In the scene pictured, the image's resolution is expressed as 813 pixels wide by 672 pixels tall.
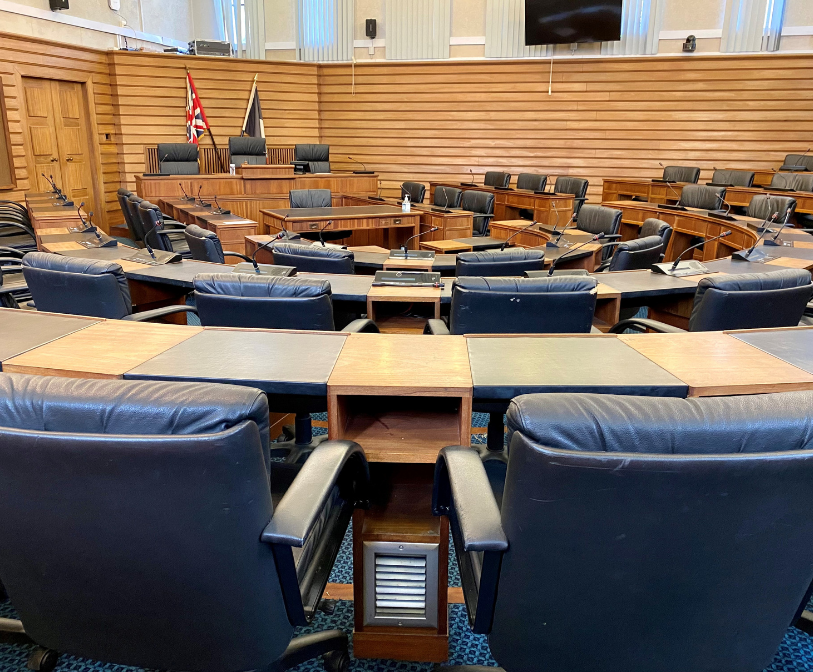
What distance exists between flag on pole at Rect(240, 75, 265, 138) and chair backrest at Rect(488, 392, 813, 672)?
1062 centimetres

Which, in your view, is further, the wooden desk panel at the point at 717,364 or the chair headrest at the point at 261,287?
the chair headrest at the point at 261,287

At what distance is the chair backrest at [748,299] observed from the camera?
2.34 m

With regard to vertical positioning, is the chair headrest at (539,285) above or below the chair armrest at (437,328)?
above

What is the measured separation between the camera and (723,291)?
233cm

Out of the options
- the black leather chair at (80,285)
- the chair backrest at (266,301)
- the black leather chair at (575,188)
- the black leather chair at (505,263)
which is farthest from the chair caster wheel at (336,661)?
the black leather chair at (575,188)

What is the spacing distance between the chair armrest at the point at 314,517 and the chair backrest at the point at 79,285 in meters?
1.61

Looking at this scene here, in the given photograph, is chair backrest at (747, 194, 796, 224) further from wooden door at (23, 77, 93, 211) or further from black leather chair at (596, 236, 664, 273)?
wooden door at (23, 77, 93, 211)

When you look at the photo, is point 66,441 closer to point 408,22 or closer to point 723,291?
point 723,291

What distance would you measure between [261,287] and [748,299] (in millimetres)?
1813

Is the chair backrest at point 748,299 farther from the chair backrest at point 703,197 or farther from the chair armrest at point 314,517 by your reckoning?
the chair backrest at point 703,197

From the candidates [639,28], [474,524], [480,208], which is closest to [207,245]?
[474,524]

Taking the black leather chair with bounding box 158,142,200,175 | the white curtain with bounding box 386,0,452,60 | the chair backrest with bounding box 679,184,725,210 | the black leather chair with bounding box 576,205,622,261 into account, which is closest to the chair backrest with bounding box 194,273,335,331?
the black leather chair with bounding box 576,205,622,261

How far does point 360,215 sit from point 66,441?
5732mm

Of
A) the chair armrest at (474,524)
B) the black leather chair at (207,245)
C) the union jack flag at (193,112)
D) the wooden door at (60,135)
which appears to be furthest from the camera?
the union jack flag at (193,112)
